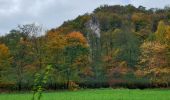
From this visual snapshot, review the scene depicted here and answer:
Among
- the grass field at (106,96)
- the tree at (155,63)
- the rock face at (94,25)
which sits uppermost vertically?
the rock face at (94,25)

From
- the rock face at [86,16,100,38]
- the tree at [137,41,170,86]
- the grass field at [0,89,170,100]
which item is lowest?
the grass field at [0,89,170,100]

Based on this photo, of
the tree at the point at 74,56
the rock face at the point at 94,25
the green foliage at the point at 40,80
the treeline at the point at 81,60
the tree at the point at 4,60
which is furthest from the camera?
the rock face at the point at 94,25

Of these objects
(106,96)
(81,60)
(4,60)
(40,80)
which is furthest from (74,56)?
(40,80)

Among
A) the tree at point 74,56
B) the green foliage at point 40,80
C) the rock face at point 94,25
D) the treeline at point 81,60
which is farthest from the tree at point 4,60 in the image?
the green foliage at point 40,80

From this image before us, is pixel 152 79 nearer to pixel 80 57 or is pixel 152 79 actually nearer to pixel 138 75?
pixel 138 75

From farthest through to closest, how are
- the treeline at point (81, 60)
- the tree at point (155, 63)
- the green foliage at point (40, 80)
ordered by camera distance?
A: the tree at point (155, 63)
the treeline at point (81, 60)
the green foliage at point (40, 80)

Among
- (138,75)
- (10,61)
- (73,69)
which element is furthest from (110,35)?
(10,61)

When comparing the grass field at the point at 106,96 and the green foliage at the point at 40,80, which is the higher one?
the green foliage at the point at 40,80

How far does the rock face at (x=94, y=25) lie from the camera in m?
90.8


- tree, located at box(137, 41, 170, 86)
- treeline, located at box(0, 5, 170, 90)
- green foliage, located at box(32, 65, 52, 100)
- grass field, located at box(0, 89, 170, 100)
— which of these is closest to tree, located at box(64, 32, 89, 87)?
treeline, located at box(0, 5, 170, 90)

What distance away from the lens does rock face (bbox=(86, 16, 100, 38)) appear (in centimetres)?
9084

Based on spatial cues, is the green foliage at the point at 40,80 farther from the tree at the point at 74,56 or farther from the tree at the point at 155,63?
the tree at the point at 155,63

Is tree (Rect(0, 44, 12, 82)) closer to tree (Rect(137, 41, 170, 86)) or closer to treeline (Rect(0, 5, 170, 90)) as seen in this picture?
treeline (Rect(0, 5, 170, 90))

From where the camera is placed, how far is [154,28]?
9169 cm
